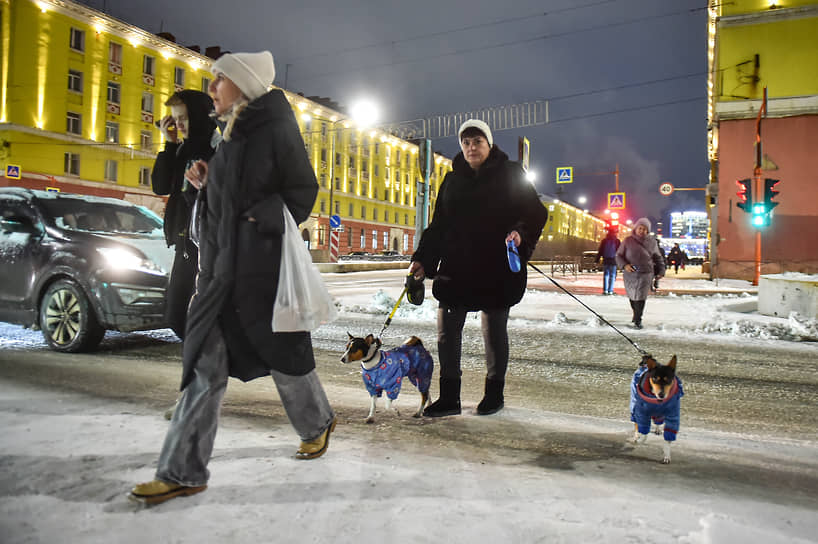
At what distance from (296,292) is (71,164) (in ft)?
131

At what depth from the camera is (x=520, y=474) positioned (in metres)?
2.70

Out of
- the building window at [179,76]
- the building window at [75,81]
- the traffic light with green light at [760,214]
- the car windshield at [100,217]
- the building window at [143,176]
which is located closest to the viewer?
the car windshield at [100,217]

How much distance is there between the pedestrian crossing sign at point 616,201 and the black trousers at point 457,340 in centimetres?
2737

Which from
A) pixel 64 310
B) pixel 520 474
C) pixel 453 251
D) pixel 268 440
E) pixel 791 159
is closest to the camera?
pixel 520 474

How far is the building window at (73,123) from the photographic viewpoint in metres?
35.8

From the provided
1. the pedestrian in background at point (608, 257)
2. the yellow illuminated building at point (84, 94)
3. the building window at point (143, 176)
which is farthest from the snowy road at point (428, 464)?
the building window at point (143, 176)

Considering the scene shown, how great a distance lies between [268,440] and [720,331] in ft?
25.1

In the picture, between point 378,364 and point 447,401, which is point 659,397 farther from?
point 378,364

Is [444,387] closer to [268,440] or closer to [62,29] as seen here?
[268,440]

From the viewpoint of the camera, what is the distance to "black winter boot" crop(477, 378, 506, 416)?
3.87 metres

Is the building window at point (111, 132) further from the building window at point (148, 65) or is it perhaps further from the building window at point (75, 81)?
the building window at point (148, 65)

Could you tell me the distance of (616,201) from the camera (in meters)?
29.7

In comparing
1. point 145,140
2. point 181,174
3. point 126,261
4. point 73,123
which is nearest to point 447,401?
point 181,174

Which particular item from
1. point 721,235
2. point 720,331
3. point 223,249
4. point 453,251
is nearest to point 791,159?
point 721,235
